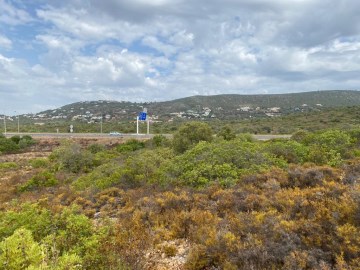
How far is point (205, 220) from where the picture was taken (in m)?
6.96

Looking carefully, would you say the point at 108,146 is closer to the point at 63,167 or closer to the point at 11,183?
the point at 63,167

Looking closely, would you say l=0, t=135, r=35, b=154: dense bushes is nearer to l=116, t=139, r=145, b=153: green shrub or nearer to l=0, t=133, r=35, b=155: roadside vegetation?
l=0, t=133, r=35, b=155: roadside vegetation

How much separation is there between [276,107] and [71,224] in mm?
121050

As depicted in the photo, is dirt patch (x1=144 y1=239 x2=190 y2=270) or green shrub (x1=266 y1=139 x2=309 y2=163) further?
green shrub (x1=266 y1=139 x2=309 y2=163)

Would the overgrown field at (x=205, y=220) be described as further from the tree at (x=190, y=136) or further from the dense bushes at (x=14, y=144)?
the dense bushes at (x=14, y=144)

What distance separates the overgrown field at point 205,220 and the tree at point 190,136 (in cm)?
731

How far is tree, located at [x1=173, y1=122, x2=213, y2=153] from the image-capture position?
69.4ft

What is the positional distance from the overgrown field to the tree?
24.0 ft

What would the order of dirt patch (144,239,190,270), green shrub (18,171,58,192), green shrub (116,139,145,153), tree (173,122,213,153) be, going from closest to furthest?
dirt patch (144,239,190,270) → green shrub (18,171,58,192) → tree (173,122,213,153) → green shrub (116,139,145,153)

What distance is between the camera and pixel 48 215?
6512 mm

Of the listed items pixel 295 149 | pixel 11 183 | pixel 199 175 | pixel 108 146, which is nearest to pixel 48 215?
pixel 199 175

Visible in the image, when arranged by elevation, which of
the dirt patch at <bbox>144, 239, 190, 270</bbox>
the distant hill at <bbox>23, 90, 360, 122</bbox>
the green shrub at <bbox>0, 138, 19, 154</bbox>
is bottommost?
the green shrub at <bbox>0, 138, 19, 154</bbox>

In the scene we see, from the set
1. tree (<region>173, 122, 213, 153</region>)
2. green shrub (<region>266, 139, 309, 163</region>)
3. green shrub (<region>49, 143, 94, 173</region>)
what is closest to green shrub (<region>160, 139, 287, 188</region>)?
green shrub (<region>266, 139, 309, 163</region>)

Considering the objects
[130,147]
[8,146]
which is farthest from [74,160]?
[8,146]
